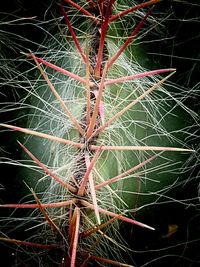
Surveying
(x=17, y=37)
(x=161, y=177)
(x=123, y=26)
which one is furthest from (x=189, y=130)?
(x=17, y=37)

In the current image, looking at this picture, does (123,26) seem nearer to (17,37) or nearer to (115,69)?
(115,69)

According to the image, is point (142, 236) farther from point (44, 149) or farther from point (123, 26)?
point (123, 26)

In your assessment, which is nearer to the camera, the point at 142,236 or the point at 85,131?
the point at 85,131

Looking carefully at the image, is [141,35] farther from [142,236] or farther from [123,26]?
[142,236]

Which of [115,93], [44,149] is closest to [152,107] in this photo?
[115,93]

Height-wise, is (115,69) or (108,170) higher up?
(115,69)

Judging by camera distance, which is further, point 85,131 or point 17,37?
point 17,37

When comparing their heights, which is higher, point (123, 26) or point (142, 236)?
point (123, 26)

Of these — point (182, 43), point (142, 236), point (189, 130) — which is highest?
point (182, 43)

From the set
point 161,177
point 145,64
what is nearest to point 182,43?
point 145,64
